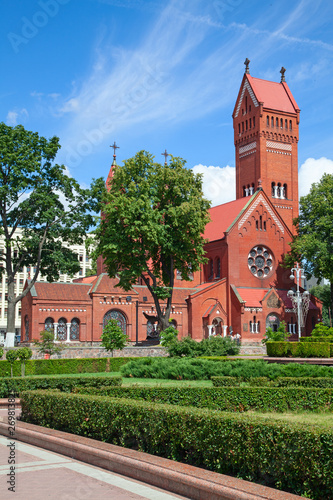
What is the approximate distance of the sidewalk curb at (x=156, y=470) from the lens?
6699 millimetres

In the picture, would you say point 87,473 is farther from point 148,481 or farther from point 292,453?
point 292,453

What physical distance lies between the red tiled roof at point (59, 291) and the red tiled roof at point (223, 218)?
1472cm

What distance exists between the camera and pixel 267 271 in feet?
177

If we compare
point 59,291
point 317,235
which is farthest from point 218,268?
point 59,291

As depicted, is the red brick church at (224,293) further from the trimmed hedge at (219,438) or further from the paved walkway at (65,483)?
the paved walkway at (65,483)

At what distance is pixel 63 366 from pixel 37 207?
13.4 metres

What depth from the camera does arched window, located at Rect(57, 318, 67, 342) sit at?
47.7 m

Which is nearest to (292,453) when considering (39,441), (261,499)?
(261,499)

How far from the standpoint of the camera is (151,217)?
3703 centimetres

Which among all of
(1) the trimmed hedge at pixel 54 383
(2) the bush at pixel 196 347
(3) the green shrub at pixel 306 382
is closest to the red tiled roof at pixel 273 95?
(2) the bush at pixel 196 347

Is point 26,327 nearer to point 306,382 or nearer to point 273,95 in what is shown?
point 306,382

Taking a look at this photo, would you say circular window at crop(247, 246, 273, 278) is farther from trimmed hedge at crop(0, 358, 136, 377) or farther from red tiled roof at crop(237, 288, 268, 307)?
trimmed hedge at crop(0, 358, 136, 377)

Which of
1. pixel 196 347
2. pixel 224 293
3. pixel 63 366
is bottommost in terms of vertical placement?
pixel 63 366

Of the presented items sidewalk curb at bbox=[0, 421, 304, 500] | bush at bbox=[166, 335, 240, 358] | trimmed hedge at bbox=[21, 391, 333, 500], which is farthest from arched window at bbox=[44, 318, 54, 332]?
sidewalk curb at bbox=[0, 421, 304, 500]
